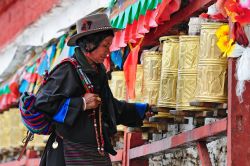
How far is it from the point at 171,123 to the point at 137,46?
1.75ft

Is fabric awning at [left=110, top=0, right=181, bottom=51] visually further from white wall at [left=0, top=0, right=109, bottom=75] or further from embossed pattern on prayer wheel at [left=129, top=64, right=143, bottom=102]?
white wall at [left=0, top=0, right=109, bottom=75]

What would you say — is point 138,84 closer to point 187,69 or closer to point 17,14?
point 187,69

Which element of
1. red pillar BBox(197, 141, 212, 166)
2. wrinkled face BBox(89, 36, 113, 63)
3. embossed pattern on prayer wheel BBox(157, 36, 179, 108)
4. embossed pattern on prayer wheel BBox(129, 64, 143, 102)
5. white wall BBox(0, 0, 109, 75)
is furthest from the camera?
white wall BBox(0, 0, 109, 75)

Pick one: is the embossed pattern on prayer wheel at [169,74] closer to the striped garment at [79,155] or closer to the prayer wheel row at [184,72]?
the prayer wheel row at [184,72]

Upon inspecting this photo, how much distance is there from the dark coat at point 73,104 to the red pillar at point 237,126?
0.72 metres

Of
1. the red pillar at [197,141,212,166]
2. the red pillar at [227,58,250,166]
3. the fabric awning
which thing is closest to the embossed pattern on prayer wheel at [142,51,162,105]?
the fabric awning

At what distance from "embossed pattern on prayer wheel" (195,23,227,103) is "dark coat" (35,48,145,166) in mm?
519

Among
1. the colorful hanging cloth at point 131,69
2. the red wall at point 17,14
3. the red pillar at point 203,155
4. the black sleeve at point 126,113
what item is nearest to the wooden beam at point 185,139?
the red pillar at point 203,155

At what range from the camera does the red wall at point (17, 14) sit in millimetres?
9742

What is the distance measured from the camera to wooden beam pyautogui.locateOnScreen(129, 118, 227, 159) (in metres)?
5.24

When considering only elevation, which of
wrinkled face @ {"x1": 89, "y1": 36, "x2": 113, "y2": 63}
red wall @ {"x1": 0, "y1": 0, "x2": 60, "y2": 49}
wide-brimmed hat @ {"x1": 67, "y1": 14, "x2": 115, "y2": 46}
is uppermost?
red wall @ {"x1": 0, "y1": 0, "x2": 60, "y2": 49}

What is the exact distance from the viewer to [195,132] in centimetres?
555

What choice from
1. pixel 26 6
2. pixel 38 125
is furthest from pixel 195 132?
pixel 26 6

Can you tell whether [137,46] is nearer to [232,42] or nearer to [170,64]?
[170,64]
